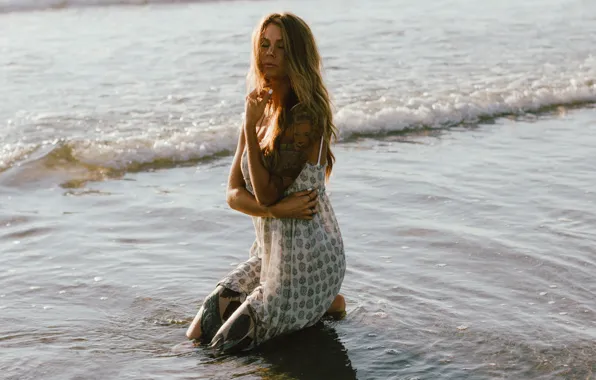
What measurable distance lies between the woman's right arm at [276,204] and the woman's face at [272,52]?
1.27ft

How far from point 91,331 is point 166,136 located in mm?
5186

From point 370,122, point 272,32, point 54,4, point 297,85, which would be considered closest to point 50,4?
point 54,4

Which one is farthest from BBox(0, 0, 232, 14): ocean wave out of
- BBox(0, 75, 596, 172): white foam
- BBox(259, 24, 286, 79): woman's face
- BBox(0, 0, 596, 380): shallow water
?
BBox(259, 24, 286, 79): woman's face

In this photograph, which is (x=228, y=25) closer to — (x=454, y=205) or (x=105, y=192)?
(x=105, y=192)

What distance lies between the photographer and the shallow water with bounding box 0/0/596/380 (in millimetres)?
5082

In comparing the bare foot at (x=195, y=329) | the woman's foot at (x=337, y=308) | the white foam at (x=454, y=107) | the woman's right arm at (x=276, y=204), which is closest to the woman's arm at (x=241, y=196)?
the woman's right arm at (x=276, y=204)

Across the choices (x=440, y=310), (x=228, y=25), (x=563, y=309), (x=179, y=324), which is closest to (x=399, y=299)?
(x=440, y=310)

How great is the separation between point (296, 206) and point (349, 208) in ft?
9.23

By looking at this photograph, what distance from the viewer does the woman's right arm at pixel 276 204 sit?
494 centimetres

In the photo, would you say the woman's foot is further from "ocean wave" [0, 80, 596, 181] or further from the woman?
"ocean wave" [0, 80, 596, 181]

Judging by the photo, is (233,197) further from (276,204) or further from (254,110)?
(254,110)

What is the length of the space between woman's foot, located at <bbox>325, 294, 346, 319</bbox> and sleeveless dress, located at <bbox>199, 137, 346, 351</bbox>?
307 mm

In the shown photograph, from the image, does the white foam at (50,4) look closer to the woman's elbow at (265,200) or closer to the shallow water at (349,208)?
the shallow water at (349,208)

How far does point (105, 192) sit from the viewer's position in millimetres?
8609
